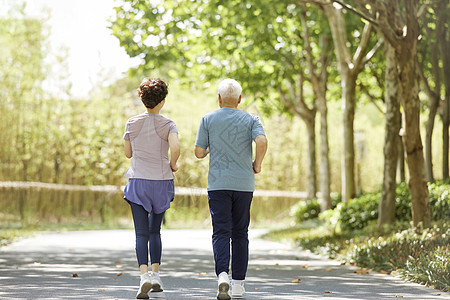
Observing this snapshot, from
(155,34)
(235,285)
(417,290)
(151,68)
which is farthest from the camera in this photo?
(151,68)

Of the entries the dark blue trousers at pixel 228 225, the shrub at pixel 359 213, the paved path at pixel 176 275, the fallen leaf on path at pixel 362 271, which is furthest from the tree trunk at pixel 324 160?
the dark blue trousers at pixel 228 225

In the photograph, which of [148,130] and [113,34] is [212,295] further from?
[113,34]

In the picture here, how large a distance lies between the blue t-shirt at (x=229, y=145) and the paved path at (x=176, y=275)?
1.06m

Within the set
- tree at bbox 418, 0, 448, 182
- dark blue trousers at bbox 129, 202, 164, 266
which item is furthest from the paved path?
tree at bbox 418, 0, 448, 182

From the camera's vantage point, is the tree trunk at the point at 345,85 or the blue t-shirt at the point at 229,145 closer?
the blue t-shirt at the point at 229,145

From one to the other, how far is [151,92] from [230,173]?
1.03 m

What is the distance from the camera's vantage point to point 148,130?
725 cm

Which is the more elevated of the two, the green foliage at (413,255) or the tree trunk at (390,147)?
the tree trunk at (390,147)

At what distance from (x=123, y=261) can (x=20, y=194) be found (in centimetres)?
914

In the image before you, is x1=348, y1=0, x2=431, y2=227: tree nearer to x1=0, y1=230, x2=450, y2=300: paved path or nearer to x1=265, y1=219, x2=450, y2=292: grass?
x1=265, y1=219, x2=450, y2=292: grass

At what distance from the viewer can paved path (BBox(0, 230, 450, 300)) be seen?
745 cm

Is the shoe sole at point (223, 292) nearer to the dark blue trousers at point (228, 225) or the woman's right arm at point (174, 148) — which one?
the dark blue trousers at point (228, 225)

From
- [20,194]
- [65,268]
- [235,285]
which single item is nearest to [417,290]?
[235,285]

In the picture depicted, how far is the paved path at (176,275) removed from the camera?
745 centimetres
